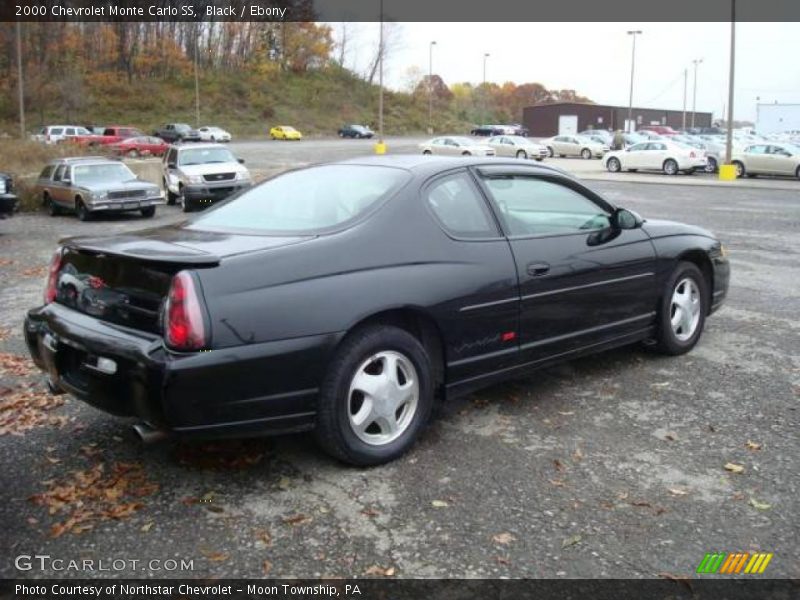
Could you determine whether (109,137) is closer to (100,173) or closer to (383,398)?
(100,173)

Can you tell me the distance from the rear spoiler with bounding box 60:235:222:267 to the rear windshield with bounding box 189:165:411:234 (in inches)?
20.0

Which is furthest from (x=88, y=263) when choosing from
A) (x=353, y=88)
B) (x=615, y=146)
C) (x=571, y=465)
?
(x=353, y=88)

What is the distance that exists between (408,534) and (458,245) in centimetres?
164

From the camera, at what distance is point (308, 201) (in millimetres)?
4348

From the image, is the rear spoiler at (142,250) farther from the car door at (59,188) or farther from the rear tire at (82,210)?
the car door at (59,188)

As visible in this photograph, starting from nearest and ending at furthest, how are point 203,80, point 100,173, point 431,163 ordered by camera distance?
point 431,163 → point 100,173 → point 203,80

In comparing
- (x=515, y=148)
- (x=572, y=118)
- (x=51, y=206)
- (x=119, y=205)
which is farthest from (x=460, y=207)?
(x=572, y=118)

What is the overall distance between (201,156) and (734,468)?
19527mm

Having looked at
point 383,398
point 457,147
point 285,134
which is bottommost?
point 383,398

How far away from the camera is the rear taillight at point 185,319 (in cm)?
327

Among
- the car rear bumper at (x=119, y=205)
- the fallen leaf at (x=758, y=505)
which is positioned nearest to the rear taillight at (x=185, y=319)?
the fallen leaf at (x=758, y=505)

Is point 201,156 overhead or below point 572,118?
below

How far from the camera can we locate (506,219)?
14.8 ft

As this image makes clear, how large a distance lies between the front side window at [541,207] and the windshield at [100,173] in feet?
53.0
